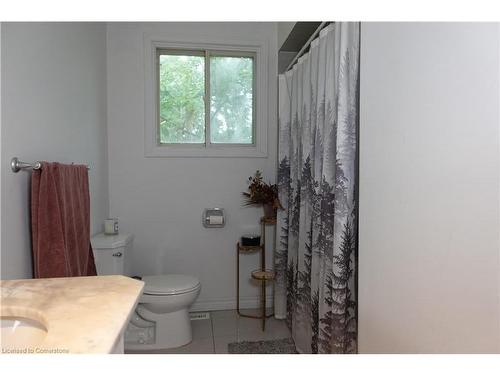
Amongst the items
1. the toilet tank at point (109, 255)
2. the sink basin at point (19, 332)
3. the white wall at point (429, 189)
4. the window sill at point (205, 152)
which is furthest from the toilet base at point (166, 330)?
the sink basin at point (19, 332)

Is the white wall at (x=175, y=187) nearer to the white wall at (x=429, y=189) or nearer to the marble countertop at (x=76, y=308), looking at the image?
the white wall at (x=429, y=189)

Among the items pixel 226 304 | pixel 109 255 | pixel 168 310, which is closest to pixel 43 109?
pixel 109 255

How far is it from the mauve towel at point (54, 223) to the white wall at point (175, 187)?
1038 millimetres

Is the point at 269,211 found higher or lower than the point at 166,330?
higher

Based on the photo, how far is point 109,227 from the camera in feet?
7.87

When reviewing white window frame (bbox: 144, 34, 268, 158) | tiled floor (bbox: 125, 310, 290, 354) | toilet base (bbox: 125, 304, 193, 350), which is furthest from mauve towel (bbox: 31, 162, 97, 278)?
white window frame (bbox: 144, 34, 268, 158)

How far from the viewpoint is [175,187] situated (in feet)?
9.02

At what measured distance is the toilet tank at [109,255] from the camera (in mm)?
2154

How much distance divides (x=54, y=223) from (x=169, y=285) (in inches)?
38.5

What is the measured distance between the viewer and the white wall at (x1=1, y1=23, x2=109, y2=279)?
1.31m

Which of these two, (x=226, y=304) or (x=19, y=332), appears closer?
(x=19, y=332)

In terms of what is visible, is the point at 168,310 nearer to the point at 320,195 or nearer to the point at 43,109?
the point at 320,195

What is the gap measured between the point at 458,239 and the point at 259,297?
2.33 metres
